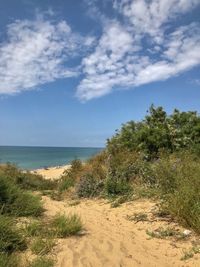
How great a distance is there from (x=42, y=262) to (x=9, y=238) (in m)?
0.85

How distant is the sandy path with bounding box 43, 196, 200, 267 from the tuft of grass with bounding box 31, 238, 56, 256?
0.41 ft

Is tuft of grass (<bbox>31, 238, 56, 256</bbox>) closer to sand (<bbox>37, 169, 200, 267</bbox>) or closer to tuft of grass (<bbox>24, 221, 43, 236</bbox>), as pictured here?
sand (<bbox>37, 169, 200, 267</bbox>)

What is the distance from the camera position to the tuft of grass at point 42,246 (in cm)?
605

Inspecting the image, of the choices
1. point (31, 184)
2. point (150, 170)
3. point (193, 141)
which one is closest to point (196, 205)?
point (150, 170)

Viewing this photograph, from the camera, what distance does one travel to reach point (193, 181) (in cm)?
772

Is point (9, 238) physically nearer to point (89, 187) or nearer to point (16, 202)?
point (16, 202)

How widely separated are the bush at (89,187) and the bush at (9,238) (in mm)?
6075

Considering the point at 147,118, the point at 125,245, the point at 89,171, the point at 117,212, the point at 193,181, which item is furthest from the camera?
the point at 147,118

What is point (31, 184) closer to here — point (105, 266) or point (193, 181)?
point (193, 181)

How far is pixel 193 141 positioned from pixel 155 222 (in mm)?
8259

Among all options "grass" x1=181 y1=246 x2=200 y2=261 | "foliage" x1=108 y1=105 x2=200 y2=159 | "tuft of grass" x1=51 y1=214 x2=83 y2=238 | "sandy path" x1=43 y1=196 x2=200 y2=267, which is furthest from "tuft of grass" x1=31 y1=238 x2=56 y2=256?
"foliage" x1=108 y1=105 x2=200 y2=159

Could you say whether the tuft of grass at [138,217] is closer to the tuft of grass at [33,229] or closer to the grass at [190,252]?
the grass at [190,252]

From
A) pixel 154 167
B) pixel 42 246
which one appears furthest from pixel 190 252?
pixel 154 167

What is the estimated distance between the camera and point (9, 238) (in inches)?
243
